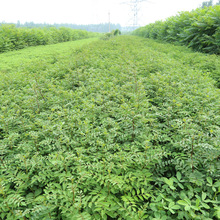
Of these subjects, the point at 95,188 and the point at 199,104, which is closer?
the point at 95,188

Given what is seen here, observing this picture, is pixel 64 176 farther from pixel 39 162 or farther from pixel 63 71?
pixel 63 71

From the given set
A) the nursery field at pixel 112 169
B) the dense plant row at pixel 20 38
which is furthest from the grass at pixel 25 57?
the nursery field at pixel 112 169

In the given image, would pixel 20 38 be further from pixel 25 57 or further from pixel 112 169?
pixel 112 169

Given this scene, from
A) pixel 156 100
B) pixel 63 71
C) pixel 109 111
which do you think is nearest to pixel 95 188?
pixel 109 111

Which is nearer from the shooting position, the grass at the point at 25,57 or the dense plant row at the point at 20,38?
the grass at the point at 25,57

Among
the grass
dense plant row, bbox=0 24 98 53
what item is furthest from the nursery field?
dense plant row, bbox=0 24 98 53

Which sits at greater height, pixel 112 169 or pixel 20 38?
pixel 20 38

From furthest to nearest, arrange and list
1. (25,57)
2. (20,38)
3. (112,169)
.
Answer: (20,38) < (25,57) < (112,169)

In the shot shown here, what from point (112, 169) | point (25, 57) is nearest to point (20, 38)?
point (25, 57)

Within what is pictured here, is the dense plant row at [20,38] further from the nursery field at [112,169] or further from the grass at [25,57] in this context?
the nursery field at [112,169]

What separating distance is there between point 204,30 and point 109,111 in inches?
315

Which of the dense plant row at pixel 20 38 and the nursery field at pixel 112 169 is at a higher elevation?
the dense plant row at pixel 20 38

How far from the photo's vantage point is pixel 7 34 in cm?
1200

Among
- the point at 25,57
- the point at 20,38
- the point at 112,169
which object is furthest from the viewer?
Result: the point at 20,38
